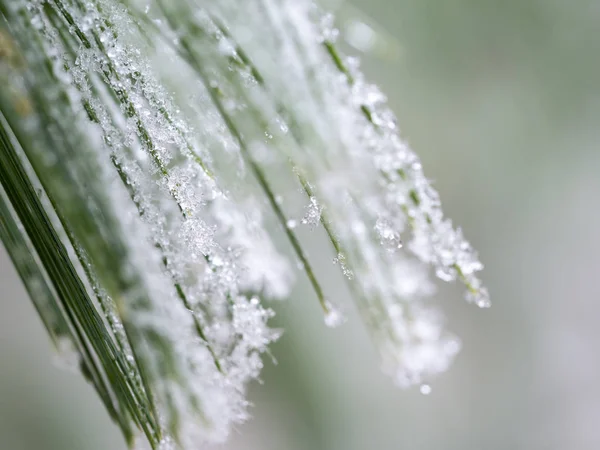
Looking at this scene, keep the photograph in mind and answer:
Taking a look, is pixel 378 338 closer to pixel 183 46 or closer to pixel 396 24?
pixel 183 46

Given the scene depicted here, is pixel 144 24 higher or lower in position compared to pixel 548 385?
lower

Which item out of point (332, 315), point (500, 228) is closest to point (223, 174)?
point (332, 315)

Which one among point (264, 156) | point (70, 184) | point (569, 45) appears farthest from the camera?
point (569, 45)

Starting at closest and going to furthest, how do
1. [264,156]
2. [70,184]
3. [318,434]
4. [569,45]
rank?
[70,184], [264,156], [318,434], [569,45]

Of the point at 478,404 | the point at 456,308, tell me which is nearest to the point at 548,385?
the point at 478,404

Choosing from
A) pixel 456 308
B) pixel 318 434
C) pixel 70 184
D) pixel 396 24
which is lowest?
pixel 70 184

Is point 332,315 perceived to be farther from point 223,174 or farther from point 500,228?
point 500,228

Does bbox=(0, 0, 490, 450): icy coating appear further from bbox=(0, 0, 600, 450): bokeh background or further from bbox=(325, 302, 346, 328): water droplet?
bbox=(0, 0, 600, 450): bokeh background

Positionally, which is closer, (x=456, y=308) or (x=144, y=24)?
(x=144, y=24)
